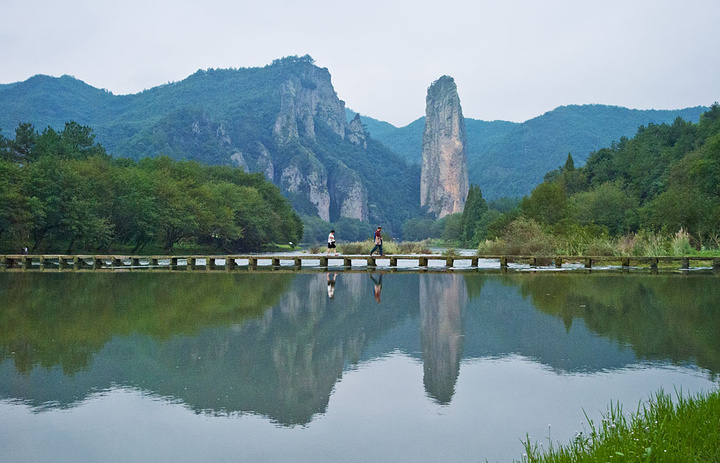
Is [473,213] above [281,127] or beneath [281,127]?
beneath

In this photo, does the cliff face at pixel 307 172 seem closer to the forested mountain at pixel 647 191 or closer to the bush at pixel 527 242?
the forested mountain at pixel 647 191

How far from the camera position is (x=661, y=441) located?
4965mm

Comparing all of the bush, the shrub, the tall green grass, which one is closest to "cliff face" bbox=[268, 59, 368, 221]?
the bush

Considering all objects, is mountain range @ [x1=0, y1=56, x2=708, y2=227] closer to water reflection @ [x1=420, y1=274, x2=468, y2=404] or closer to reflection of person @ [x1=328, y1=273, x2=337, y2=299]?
reflection of person @ [x1=328, y1=273, x2=337, y2=299]

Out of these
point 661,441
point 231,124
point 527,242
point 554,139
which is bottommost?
point 661,441

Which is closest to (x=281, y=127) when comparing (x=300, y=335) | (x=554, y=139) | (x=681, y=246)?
(x=554, y=139)

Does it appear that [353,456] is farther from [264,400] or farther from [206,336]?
[206,336]

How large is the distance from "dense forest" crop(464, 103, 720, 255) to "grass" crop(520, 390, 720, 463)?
3076cm

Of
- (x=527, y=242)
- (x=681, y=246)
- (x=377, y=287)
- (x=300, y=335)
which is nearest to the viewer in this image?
(x=300, y=335)

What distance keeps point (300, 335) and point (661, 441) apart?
800 cm

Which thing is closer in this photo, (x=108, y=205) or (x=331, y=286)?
(x=331, y=286)

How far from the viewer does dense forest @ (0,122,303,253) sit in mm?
44344

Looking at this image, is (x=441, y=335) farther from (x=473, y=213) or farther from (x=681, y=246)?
(x=473, y=213)

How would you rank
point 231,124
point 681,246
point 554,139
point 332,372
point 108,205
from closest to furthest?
point 332,372 < point 681,246 < point 108,205 < point 231,124 < point 554,139
